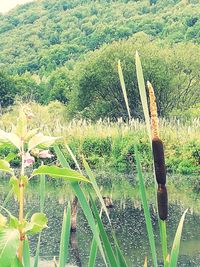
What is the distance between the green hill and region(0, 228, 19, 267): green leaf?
47.7 m

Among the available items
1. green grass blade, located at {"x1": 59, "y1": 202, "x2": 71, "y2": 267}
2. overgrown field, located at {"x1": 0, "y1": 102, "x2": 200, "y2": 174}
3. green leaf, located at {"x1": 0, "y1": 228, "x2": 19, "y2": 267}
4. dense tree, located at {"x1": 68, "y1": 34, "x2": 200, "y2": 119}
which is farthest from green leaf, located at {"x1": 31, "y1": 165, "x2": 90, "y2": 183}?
dense tree, located at {"x1": 68, "y1": 34, "x2": 200, "y2": 119}

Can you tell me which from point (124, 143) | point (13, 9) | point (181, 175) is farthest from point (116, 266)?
point (13, 9)

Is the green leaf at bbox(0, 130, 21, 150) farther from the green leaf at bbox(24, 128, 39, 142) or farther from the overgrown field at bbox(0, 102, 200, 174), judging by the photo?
the overgrown field at bbox(0, 102, 200, 174)

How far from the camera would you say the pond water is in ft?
29.8

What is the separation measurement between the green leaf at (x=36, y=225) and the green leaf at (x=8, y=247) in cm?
4

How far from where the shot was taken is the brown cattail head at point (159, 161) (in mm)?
1003

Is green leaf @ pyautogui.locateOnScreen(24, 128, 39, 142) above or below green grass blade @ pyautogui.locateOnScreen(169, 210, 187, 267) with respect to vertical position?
above

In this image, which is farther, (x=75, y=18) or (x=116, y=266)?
(x=75, y=18)

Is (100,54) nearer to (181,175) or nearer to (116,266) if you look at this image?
(181,175)

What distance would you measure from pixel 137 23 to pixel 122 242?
47.4 metres

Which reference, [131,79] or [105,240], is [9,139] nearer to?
[105,240]

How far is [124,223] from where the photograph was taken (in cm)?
1184

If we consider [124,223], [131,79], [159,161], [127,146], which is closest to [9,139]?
[159,161]

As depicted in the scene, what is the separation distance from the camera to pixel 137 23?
5612 centimetres
